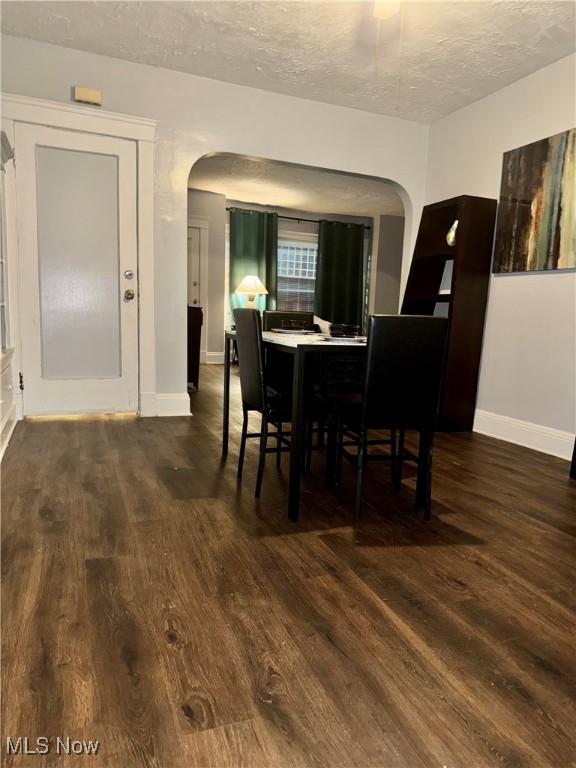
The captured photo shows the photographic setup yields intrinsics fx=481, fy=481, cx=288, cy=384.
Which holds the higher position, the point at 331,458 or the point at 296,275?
the point at 296,275

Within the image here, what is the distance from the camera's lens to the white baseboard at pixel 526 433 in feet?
10.6

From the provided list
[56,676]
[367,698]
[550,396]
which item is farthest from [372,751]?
[550,396]

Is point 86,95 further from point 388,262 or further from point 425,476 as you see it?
point 388,262

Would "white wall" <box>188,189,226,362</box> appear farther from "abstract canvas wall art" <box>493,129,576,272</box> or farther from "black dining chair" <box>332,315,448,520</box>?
"black dining chair" <box>332,315,448,520</box>

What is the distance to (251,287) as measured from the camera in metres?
7.68

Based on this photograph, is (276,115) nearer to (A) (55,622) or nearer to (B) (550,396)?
(B) (550,396)

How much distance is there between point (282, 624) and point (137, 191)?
11.1ft

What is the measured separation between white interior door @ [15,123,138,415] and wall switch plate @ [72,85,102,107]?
22cm

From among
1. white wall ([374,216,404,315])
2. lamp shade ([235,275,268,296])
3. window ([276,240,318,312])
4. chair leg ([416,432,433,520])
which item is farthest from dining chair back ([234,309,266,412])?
white wall ([374,216,404,315])

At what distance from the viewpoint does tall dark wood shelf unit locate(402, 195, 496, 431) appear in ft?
12.2

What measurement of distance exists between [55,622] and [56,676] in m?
0.22

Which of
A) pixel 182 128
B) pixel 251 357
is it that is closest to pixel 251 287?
pixel 182 128

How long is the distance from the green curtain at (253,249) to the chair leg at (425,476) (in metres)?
5.95

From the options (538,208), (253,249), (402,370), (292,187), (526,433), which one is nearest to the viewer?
(402,370)
